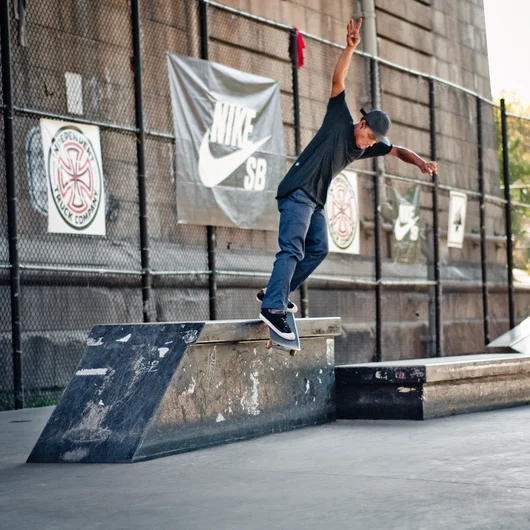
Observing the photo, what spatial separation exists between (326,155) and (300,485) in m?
2.41

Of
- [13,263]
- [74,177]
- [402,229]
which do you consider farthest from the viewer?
[402,229]

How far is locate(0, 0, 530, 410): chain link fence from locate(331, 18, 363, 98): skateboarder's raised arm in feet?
10.8

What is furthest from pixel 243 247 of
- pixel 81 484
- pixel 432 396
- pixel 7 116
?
pixel 81 484

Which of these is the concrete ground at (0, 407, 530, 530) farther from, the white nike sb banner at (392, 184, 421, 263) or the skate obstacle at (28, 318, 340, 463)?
the white nike sb banner at (392, 184, 421, 263)

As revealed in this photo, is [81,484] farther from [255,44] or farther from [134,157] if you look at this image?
[255,44]

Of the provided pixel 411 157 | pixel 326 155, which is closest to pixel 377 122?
pixel 326 155

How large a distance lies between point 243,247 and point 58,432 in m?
6.38

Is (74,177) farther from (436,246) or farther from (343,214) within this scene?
(436,246)

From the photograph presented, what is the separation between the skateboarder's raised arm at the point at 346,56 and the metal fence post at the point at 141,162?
3.52 metres

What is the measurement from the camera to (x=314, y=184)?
5715mm

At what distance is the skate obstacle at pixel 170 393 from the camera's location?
4.81 metres

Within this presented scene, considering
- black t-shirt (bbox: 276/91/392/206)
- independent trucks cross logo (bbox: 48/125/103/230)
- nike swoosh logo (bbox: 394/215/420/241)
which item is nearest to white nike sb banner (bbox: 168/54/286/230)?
independent trucks cross logo (bbox: 48/125/103/230)

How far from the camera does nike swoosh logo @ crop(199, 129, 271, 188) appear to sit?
9.51 meters

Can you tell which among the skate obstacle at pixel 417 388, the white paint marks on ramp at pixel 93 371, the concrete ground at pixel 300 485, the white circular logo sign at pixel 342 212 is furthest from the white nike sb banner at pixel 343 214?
the white paint marks on ramp at pixel 93 371
